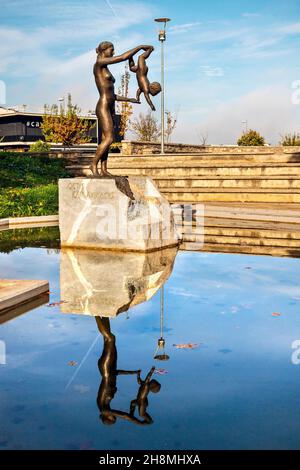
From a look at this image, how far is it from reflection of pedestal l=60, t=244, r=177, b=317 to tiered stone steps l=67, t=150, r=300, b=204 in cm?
919

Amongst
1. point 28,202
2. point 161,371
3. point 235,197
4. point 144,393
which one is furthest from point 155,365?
point 235,197

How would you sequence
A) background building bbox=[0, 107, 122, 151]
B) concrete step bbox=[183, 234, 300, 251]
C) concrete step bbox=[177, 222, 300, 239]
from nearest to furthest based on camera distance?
concrete step bbox=[183, 234, 300, 251]
concrete step bbox=[177, 222, 300, 239]
background building bbox=[0, 107, 122, 151]

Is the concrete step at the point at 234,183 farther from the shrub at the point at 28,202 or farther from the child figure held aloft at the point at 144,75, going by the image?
the child figure held aloft at the point at 144,75

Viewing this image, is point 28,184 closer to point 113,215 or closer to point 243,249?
point 113,215

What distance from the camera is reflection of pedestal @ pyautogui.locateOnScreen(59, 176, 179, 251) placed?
1015 cm

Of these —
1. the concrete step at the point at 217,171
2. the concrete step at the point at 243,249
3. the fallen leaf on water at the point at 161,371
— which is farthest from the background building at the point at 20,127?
the fallen leaf on water at the point at 161,371

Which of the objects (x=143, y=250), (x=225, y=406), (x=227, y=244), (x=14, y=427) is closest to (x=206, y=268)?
(x=143, y=250)

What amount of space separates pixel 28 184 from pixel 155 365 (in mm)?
17750

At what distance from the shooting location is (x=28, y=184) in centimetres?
2130

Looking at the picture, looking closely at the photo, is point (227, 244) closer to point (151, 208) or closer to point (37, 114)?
point (151, 208)

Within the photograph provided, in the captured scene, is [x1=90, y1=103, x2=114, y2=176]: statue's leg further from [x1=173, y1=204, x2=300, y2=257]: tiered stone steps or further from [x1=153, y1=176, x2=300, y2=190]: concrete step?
[x1=153, y1=176, x2=300, y2=190]: concrete step

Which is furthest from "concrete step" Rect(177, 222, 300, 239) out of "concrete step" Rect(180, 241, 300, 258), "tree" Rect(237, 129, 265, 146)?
"tree" Rect(237, 129, 265, 146)

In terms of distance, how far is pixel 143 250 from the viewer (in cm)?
1005

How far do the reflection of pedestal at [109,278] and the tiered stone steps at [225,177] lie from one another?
9.19 meters
